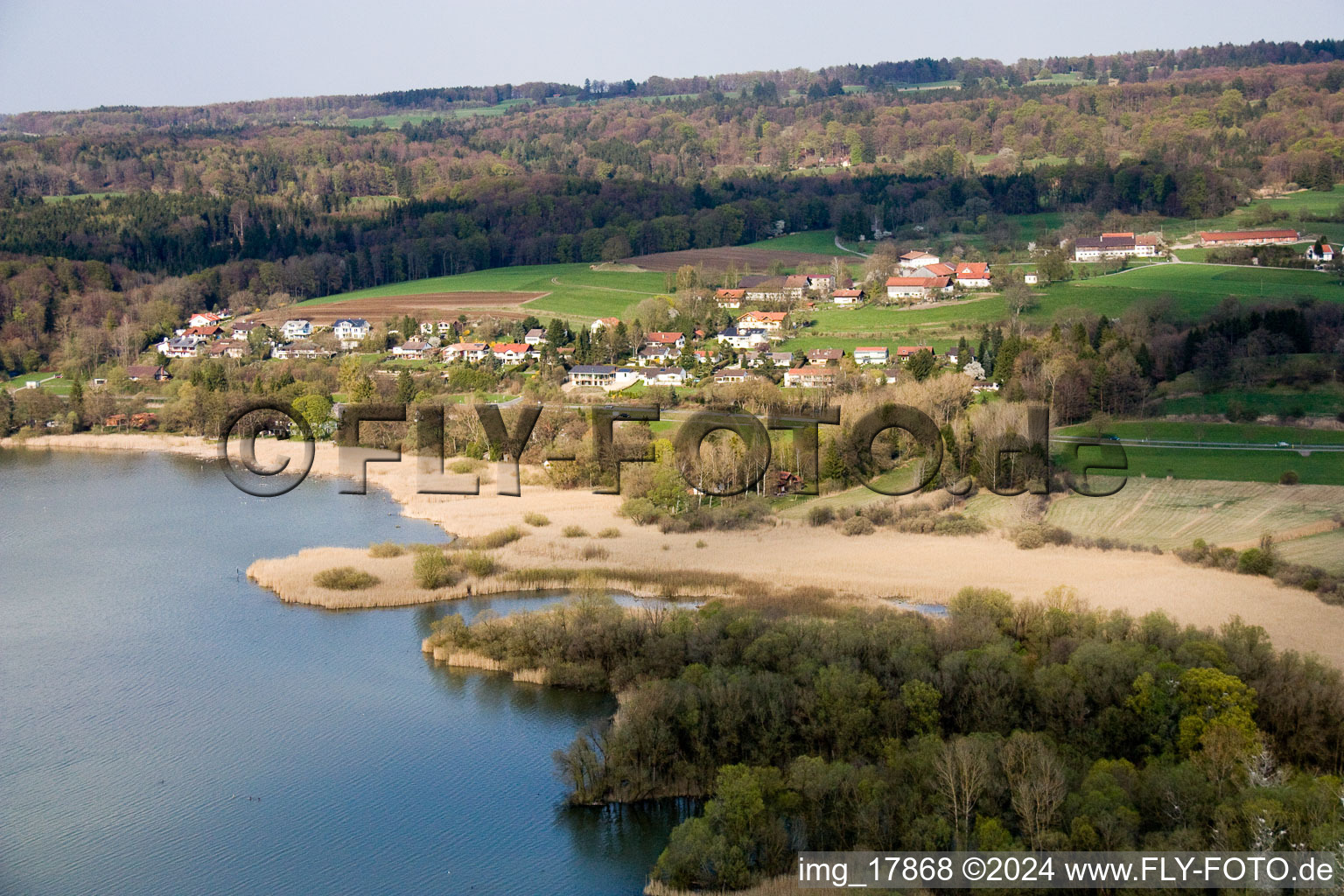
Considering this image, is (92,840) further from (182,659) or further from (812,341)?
(812,341)

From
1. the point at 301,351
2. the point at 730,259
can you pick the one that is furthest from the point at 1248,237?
the point at 301,351

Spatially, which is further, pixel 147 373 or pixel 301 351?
pixel 301 351

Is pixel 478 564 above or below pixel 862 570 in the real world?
above

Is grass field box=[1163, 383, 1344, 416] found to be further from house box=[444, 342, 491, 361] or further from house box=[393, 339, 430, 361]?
house box=[393, 339, 430, 361]

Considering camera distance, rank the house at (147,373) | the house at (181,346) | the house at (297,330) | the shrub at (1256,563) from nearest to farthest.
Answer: the shrub at (1256,563) < the house at (147,373) < the house at (181,346) < the house at (297,330)

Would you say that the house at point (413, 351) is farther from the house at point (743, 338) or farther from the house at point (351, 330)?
the house at point (743, 338)

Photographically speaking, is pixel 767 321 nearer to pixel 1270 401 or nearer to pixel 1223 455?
pixel 1270 401

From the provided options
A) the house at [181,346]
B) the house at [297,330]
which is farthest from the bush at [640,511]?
the house at [181,346]
